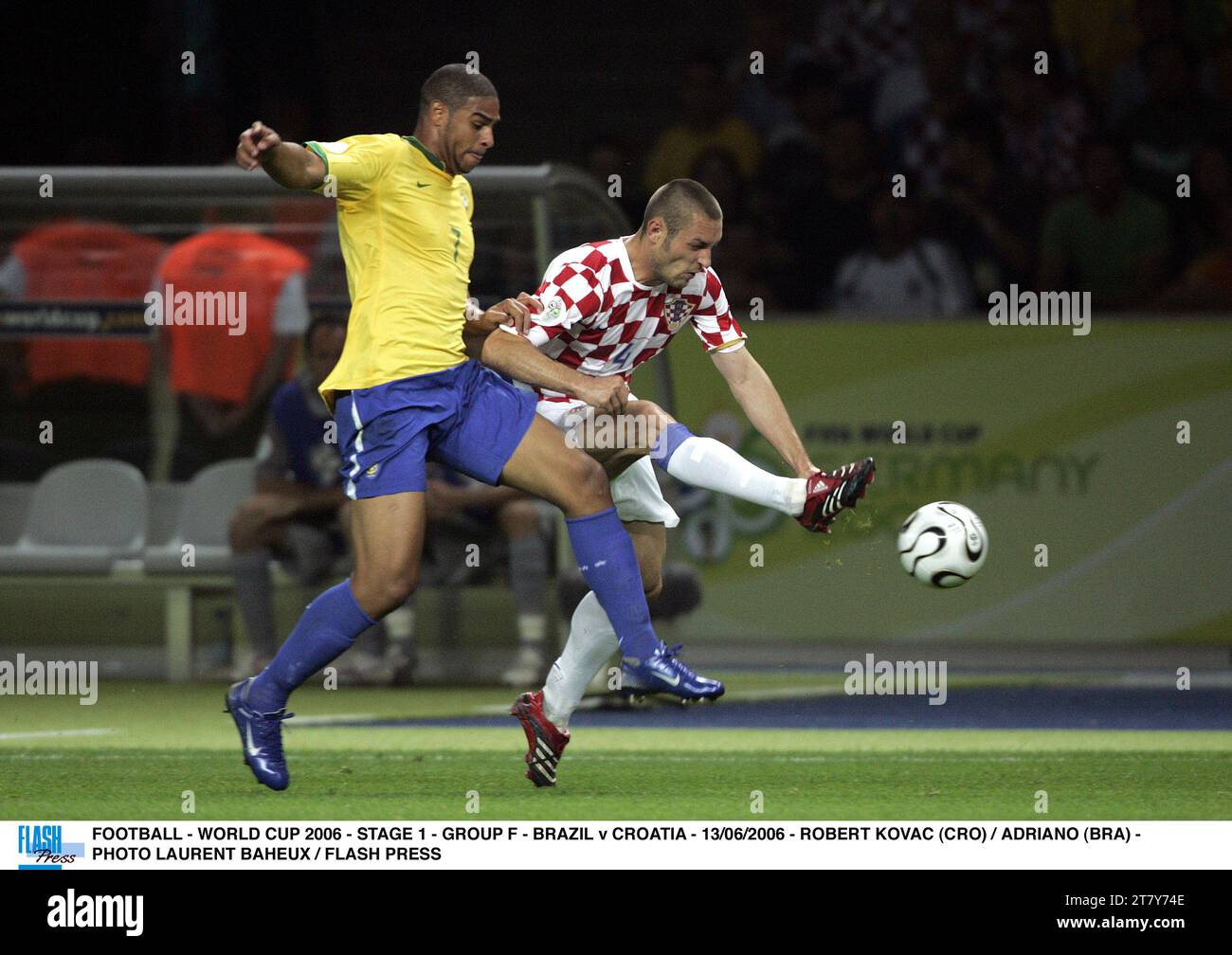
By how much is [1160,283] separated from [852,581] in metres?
2.55

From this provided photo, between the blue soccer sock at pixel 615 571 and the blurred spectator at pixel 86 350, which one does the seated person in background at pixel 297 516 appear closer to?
the blurred spectator at pixel 86 350

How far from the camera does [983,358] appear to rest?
11.3 meters

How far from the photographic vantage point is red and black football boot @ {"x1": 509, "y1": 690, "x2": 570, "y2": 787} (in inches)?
259

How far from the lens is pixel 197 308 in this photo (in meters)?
10.7

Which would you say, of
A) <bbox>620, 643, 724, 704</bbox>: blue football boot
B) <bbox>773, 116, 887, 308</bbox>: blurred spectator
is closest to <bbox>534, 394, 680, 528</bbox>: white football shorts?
<bbox>620, 643, 724, 704</bbox>: blue football boot

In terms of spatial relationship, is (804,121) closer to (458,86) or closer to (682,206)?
(682,206)

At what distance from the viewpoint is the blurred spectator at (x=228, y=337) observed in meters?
10.7

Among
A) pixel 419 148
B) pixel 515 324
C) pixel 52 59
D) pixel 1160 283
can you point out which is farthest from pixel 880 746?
pixel 52 59

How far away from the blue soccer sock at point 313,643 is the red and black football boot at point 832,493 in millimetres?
1307

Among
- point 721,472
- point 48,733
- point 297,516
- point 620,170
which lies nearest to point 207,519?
point 297,516

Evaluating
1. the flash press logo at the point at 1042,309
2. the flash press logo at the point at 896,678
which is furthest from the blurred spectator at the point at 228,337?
the flash press logo at the point at 1042,309

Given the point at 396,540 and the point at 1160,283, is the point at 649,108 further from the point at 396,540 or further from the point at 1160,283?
the point at 396,540

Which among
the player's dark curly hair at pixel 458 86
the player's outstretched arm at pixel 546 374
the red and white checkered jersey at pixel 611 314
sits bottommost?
the player's outstretched arm at pixel 546 374

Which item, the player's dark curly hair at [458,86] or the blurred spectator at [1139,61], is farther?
the blurred spectator at [1139,61]
